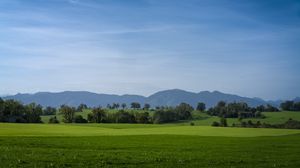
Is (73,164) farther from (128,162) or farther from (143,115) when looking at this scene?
(143,115)

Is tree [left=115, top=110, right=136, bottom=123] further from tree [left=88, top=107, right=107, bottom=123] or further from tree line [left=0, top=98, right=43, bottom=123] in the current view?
tree line [left=0, top=98, right=43, bottom=123]

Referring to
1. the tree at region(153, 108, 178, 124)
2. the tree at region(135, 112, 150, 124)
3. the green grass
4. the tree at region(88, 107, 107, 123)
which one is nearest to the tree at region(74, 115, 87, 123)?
the tree at region(88, 107, 107, 123)

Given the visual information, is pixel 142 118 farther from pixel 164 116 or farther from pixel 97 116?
pixel 97 116

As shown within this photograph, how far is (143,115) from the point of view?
177 meters

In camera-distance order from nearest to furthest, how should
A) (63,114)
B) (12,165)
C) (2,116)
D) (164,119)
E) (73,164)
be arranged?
1. (12,165)
2. (73,164)
3. (2,116)
4. (63,114)
5. (164,119)

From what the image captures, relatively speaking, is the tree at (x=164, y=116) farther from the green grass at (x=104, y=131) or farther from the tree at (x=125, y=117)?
the green grass at (x=104, y=131)

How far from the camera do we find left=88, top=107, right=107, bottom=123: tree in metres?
173

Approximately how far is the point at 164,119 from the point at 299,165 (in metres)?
158

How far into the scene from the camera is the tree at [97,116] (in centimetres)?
17325

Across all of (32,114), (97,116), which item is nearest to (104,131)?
(32,114)

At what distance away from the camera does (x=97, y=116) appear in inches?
6850

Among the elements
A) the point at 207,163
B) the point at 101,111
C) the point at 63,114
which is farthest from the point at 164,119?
the point at 207,163

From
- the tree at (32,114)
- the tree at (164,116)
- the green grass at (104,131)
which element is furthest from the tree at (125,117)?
the green grass at (104,131)

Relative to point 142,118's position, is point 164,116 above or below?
above
